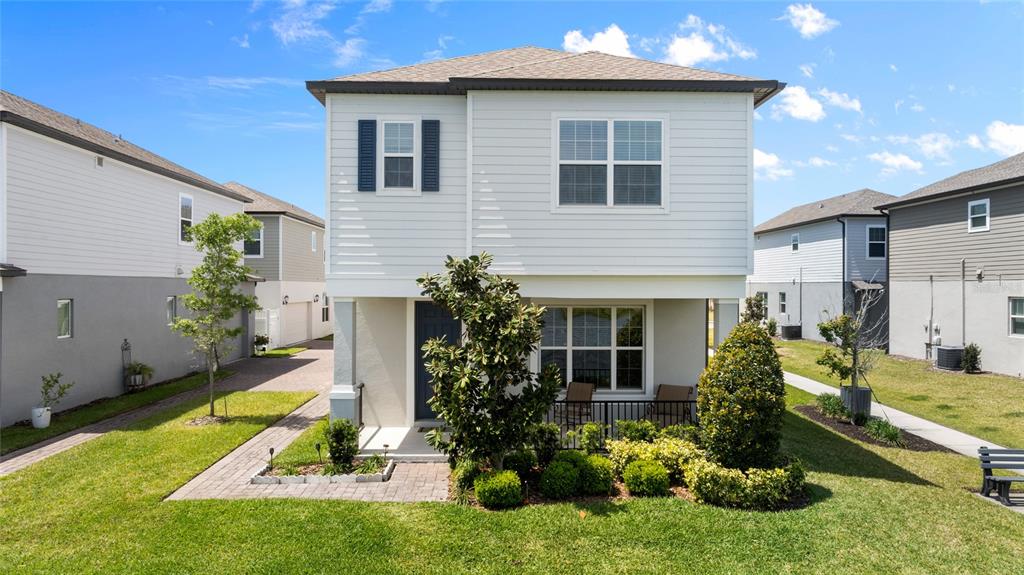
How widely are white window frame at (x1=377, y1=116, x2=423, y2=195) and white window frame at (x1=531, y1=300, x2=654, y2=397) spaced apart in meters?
3.79

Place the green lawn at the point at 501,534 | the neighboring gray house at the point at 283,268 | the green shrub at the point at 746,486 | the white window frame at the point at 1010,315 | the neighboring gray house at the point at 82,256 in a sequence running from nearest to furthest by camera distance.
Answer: the green lawn at the point at 501,534
the green shrub at the point at 746,486
the neighboring gray house at the point at 82,256
the white window frame at the point at 1010,315
the neighboring gray house at the point at 283,268

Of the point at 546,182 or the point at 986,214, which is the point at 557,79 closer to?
the point at 546,182

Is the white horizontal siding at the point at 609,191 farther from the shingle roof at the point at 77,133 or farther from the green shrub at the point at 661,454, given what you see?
the shingle roof at the point at 77,133

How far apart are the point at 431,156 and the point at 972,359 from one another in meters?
19.9

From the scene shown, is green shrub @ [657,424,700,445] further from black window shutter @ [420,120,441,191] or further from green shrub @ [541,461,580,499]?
black window shutter @ [420,120,441,191]

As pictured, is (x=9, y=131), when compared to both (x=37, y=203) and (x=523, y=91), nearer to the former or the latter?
(x=37, y=203)

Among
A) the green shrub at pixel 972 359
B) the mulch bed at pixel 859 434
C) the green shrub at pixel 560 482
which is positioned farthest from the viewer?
the green shrub at pixel 972 359

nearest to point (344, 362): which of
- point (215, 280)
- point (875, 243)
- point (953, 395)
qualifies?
point (215, 280)

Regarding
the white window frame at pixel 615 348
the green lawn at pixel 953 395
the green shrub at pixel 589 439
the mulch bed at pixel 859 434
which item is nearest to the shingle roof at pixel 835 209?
the green lawn at pixel 953 395

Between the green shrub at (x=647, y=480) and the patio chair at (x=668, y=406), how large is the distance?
2.82 meters

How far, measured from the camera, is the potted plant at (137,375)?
48.6 ft

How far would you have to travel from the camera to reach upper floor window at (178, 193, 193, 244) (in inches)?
690

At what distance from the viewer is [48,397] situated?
39.1ft

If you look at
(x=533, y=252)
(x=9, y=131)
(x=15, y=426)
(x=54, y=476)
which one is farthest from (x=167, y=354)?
(x=533, y=252)
